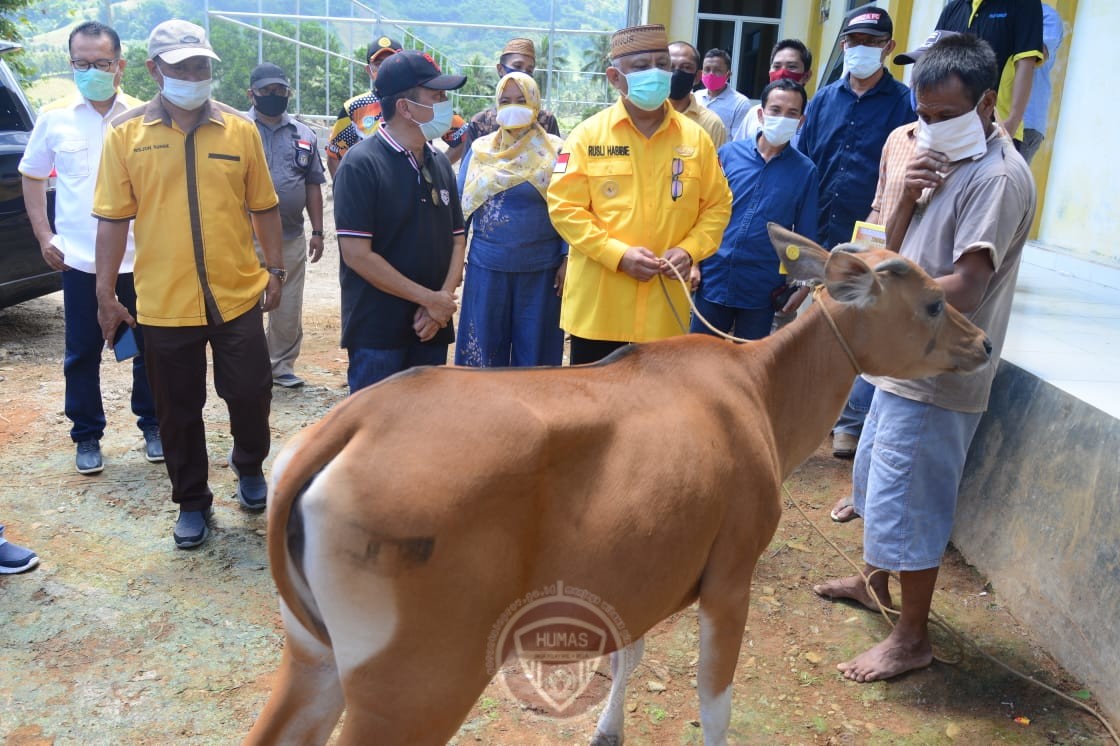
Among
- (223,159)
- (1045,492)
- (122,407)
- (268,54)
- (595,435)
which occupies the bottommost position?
(122,407)

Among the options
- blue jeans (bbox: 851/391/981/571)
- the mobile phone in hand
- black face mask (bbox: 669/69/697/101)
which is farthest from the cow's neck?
the mobile phone in hand

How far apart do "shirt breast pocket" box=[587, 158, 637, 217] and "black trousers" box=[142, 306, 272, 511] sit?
2.05 meters

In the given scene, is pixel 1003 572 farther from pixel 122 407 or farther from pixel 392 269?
pixel 122 407

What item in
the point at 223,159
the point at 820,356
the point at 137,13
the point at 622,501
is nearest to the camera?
the point at 622,501

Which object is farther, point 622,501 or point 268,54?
point 268,54

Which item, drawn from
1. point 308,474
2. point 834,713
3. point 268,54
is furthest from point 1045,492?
point 268,54

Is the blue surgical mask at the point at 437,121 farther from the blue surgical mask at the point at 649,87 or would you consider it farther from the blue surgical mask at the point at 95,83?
the blue surgical mask at the point at 95,83

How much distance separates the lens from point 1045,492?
14.1 feet

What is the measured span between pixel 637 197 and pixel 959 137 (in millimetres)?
1548

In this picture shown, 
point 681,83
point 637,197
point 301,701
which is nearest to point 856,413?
point 681,83

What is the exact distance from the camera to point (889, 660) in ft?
13.0

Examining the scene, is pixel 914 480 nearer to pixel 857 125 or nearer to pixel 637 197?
pixel 637 197

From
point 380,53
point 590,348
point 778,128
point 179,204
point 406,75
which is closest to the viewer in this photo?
point 406,75

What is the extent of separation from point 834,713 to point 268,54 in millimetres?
20324
